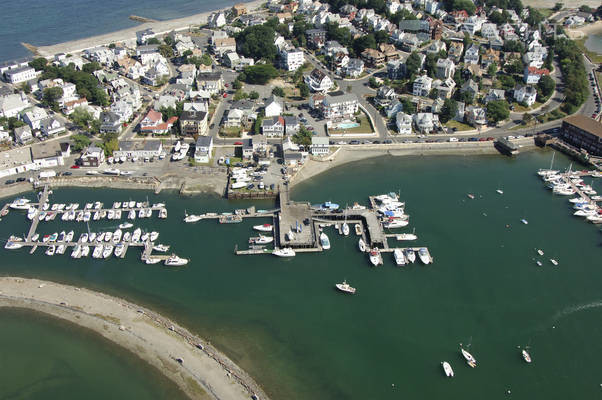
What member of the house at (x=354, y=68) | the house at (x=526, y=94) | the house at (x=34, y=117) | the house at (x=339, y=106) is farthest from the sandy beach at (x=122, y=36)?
the house at (x=526, y=94)

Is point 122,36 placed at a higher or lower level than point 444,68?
higher

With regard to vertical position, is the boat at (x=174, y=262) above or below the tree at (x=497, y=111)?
below

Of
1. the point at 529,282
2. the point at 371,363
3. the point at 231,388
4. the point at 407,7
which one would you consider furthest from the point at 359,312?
the point at 407,7

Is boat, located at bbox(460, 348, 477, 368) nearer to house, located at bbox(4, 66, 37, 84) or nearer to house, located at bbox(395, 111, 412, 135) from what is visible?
house, located at bbox(395, 111, 412, 135)

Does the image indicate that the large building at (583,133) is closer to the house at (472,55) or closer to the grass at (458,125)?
the grass at (458,125)

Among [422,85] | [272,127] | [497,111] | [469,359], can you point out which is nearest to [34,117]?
[272,127]

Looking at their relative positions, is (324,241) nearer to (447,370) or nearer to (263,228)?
(263,228)

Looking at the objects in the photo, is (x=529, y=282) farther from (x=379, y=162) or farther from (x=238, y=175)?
(x=238, y=175)
